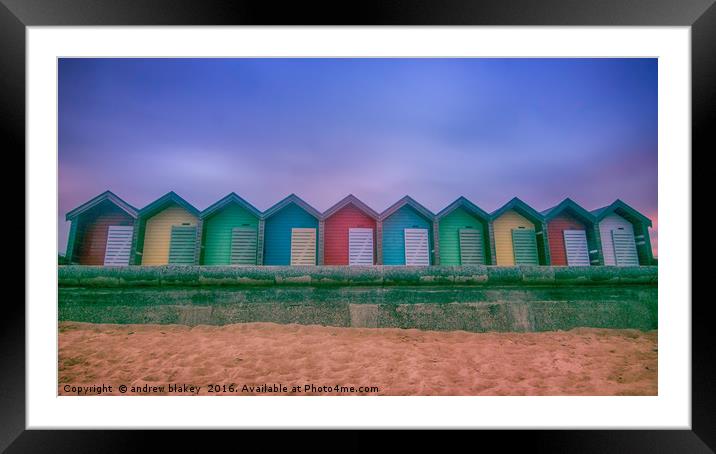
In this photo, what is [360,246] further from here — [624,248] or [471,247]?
[624,248]

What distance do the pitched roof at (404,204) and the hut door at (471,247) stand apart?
1.21 m

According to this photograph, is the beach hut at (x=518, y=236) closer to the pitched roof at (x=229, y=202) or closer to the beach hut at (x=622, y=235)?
the beach hut at (x=622, y=235)

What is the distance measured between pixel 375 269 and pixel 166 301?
3.77 meters

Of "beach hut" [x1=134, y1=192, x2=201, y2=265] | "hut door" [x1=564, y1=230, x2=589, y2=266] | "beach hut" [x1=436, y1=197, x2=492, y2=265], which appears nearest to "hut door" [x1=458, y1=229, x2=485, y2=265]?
"beach hut" [x1=436, y1=197, x2=492, y2=265]

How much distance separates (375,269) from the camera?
617 centimetres

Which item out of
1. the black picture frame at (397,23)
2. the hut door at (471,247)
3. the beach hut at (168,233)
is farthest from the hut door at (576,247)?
the beach hut at (168,233)

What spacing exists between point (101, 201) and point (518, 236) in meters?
12.8

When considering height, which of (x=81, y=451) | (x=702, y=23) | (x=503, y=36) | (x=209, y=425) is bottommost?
(x=81, y=451)

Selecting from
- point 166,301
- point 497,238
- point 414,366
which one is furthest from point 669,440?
point 497,238

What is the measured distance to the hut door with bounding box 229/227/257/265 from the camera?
1023cm

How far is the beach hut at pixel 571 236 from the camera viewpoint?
424 inches

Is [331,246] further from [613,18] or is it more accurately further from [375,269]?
[613,18]

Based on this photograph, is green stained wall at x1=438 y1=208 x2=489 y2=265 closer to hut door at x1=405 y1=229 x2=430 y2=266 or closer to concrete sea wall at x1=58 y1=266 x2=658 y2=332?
hut door at x1=405 y1=229 x2=430 y2=266

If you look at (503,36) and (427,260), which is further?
(427,260)
